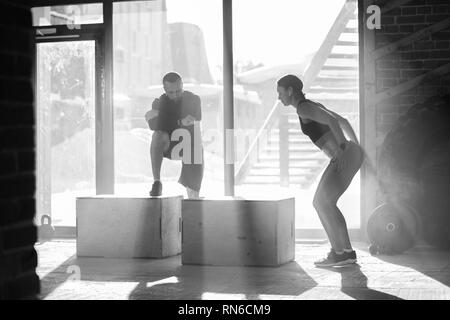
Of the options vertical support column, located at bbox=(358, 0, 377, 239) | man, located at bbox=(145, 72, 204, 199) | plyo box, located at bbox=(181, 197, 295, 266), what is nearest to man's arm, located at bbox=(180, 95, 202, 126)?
man, located at bbox=(145, 72, 204, 199)

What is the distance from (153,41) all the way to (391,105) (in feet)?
8.91

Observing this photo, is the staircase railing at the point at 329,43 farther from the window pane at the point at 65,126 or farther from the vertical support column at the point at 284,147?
the window pane at the point at 65,126

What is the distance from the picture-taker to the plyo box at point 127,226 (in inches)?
275

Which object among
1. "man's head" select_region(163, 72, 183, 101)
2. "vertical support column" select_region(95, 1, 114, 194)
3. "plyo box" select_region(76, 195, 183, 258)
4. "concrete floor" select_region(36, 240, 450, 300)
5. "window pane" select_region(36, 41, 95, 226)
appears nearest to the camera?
"concrete floor" select_region(36, 240, 450, 300)

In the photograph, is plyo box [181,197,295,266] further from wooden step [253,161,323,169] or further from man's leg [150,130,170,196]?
wooden step [253,161,323,169]

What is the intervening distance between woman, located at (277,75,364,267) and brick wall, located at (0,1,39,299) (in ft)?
13.0

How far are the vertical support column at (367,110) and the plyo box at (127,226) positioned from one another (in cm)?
201

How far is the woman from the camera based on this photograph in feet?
20.0

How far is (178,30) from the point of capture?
8711mm

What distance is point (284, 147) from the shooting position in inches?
333

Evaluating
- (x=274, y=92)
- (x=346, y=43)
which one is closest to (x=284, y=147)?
(x=274, y=92)

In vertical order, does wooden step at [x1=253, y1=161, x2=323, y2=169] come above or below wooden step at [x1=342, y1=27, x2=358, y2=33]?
below

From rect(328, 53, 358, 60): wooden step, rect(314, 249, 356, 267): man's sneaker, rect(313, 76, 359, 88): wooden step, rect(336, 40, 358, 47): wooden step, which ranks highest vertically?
rect(336, 40, 358, 47): wooden step
